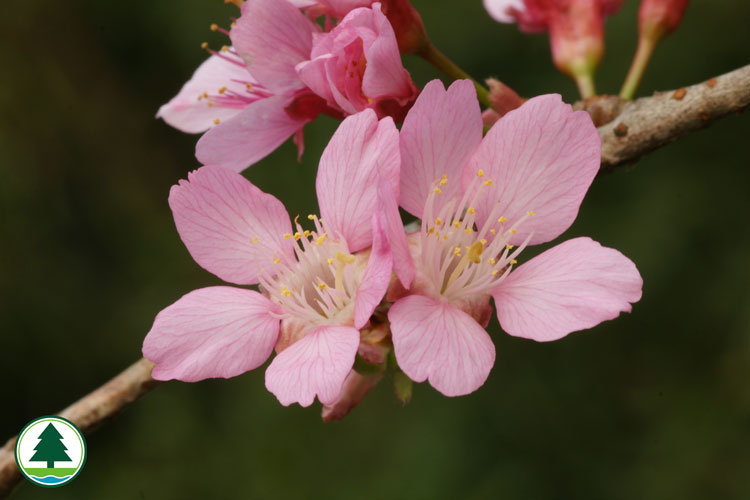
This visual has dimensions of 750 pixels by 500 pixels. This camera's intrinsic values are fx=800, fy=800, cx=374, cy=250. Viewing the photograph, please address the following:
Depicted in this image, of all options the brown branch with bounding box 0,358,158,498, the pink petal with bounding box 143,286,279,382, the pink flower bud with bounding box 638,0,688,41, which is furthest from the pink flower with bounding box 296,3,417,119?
the pink flower bud with bounding box 638,0,688,41

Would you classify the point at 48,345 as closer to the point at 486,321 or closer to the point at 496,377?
the point at 496,377

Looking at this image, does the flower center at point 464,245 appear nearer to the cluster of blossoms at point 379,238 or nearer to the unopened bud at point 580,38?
the cluster of blossoms at point 379,238

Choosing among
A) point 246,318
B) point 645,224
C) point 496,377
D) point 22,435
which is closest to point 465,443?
point 496,377

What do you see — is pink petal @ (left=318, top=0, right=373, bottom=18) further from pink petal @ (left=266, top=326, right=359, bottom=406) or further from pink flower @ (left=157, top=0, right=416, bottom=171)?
pink petal @ (left=266, top=326, right=359, bottom=406)

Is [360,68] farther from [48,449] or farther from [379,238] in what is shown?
[48,449]

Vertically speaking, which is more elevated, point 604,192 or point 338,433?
point 604,192
